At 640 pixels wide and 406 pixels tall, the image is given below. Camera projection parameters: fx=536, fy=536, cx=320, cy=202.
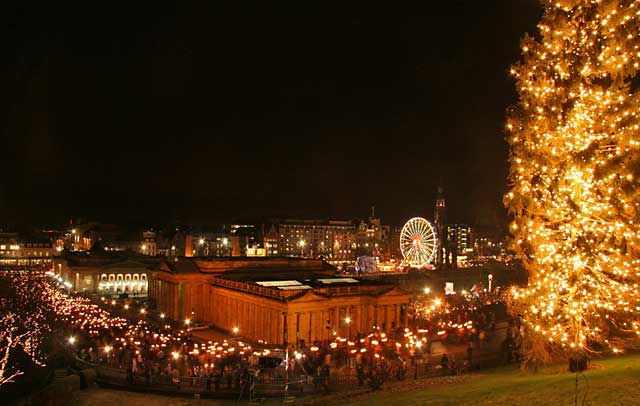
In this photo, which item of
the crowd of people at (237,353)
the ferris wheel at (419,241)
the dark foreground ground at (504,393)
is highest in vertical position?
the ferris wheel at (419,241)

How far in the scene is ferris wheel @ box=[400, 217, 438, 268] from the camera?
8019cm

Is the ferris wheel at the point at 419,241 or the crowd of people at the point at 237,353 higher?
the ferris wheel at the point at 419,241

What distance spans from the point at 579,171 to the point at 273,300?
87.8 ft

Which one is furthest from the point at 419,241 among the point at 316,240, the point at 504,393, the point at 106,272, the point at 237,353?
the point at 316,240

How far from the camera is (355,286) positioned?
144ft

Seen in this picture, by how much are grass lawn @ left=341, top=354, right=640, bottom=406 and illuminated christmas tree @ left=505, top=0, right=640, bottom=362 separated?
136 cm

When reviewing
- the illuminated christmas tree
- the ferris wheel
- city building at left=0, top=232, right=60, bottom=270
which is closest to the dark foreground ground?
the illuminated christmas tree

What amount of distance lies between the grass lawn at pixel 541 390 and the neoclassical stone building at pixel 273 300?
56.5ft

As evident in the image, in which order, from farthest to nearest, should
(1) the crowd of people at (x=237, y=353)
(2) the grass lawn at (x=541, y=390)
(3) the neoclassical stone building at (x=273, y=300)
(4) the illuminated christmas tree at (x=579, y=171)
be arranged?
1. (3) the neoclassical stone building at (x=273, y=300)
2. (1) the crowd of people at (x=237, y=353)
3. (4) the illuminated christmas tree at (x=579, y=171)
4. (2) the grass lawn at (x=541, y=390)

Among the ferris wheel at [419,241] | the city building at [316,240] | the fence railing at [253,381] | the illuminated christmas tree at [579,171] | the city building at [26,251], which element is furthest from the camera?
the city building at [316,240]

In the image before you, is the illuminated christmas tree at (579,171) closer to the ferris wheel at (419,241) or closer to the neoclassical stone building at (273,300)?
the neoclassical stone building at (273,300)

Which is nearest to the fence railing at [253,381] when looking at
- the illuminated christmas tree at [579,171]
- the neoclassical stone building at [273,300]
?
the illuminated christmas tree at [579,171]

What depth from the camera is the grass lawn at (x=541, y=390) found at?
13547 millimetres

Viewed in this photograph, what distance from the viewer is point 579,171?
17.8m
